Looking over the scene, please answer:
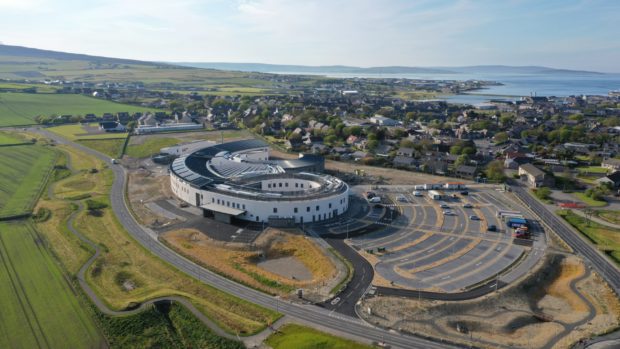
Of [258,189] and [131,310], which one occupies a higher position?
[258,189]

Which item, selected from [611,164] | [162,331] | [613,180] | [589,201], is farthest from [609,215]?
[162,331]

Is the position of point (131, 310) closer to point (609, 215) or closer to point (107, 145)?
point (609, 215)

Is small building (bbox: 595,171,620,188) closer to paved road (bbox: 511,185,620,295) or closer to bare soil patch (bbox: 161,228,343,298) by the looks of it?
paved road (bbox: 511,185,620,295)

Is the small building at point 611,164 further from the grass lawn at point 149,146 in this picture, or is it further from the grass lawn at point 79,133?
the grass lawn at point 79,133

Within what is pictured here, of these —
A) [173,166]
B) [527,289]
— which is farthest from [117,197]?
[527,289]

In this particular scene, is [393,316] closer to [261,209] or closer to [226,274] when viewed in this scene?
[226,274]

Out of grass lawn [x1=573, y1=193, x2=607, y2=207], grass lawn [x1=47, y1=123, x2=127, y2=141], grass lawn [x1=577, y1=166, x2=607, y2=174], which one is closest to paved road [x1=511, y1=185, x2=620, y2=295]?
grass lawn [x1=573, y1=193, x2=607, y2=207]
